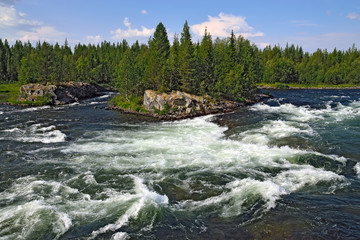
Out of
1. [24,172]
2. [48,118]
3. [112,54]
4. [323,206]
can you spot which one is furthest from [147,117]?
[112,54]

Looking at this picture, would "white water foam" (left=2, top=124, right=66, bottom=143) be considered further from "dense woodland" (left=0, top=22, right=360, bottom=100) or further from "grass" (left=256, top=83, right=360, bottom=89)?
"grass" (left=256, top=83, right=360, bottom=89)

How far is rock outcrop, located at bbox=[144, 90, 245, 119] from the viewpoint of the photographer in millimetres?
63859

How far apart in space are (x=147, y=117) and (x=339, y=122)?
41.6 m

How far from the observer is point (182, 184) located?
24797mm

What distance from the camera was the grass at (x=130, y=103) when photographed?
71.0 meters

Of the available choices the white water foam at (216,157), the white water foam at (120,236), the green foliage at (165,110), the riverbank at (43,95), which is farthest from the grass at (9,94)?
Result: the white water foam at (120,236)

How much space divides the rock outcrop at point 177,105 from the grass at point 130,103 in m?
2.37

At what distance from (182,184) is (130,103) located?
54.3 metres

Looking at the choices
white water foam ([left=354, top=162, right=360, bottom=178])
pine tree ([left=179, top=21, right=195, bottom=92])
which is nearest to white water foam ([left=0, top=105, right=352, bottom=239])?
white water foam ([left=354, top=162, right=360, bottom=178])

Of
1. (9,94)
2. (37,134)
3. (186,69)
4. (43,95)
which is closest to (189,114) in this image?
(186,69)

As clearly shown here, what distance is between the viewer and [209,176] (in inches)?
1039

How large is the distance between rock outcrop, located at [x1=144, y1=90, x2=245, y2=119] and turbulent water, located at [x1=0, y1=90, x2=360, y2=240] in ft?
58.1

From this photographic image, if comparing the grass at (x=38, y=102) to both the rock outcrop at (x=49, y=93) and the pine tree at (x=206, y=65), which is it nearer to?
the rock outcrop at (x=49, y=93)

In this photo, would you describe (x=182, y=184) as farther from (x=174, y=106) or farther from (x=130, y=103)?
(x=130, y=103)
